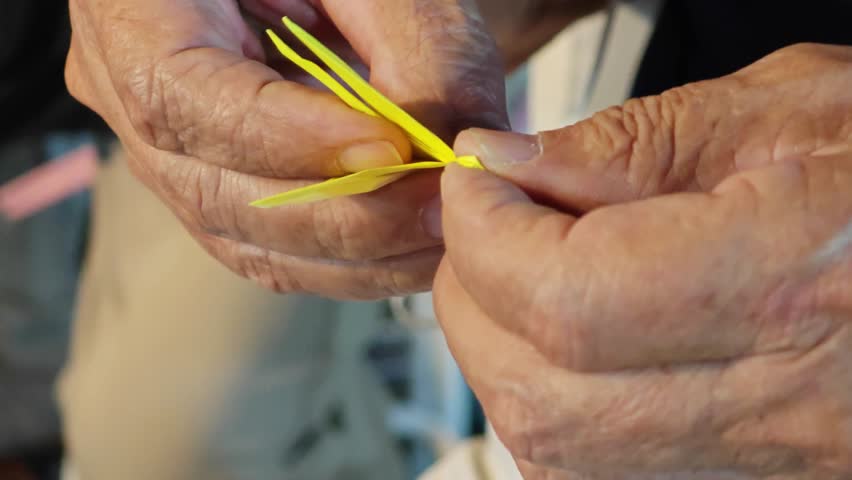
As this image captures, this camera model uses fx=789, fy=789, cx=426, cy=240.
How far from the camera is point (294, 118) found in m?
0.50

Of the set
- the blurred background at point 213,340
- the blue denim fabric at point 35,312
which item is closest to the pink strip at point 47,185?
the blue denim fabric at point 35,312

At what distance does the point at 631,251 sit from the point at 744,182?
0.22ft

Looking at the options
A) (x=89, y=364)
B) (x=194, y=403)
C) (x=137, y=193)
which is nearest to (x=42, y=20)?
(x=137, y=193)

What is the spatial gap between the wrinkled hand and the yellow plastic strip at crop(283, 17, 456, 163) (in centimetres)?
1


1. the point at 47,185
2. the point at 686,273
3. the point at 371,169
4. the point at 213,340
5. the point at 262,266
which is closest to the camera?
the point at 686,273

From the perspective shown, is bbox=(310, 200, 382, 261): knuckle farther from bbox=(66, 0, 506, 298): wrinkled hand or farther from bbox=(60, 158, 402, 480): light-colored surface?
bbox=(60, 158, 402, 480): light-colored surface

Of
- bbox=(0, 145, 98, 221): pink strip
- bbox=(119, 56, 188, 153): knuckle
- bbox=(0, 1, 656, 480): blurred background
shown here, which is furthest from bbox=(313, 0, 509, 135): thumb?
bbox=(0, 145, 98, 221): pink strip

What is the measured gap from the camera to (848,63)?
428 millimetres

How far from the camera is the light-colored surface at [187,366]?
94 cm

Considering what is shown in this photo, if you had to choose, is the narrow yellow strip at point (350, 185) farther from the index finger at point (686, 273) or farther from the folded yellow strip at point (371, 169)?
the index finger at point (686, 273)

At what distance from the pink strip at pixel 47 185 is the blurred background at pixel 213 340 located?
0.68 feet

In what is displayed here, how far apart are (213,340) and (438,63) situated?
0.56 metres

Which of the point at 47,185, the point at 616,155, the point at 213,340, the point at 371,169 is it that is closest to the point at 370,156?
the point at 371,169

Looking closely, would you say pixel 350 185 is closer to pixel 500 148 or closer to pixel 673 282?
pixel 500 148
